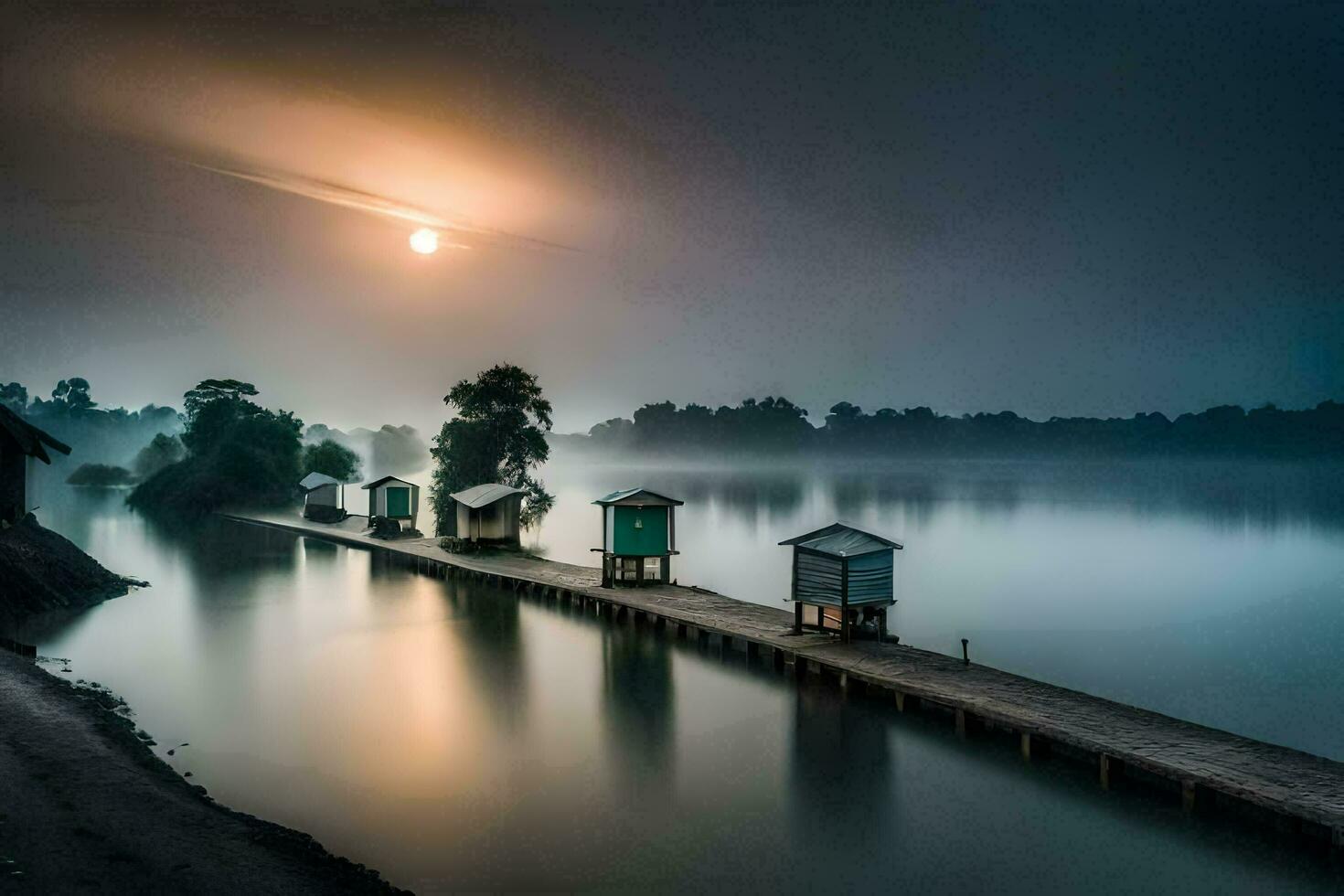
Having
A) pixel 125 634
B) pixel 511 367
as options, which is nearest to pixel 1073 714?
pixel 125 634

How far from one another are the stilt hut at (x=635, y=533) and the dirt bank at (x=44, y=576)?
67.6 ft

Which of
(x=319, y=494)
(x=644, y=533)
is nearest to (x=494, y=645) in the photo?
(x=644, y=533)

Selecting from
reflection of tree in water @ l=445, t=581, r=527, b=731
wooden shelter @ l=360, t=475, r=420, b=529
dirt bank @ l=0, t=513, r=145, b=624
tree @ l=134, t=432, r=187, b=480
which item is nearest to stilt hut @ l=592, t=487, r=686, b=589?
reflection of tree in water @ l=445, t=581, r=527, b=731

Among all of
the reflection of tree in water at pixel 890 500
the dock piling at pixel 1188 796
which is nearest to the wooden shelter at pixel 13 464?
the dock piling at pixel 1188 796

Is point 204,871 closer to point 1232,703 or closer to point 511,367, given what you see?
point 1232,703

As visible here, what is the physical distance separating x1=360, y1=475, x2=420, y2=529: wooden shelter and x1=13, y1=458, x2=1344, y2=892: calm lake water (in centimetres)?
623

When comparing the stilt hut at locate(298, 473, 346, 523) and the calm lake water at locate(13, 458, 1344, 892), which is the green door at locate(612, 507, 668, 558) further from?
the stilt hut at locate(298, 473, 346, 523)

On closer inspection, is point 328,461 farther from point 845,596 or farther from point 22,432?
point 845,596

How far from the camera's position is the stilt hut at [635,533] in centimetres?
2956

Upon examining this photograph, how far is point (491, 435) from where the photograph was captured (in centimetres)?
5519

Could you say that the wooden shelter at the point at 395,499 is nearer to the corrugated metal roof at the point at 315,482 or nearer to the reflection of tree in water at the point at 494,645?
the corrugated metal roof at the point at 315,482

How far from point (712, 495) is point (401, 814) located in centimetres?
11493

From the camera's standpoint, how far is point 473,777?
16422 mm

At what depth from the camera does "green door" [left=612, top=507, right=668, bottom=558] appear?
29797 millimetres
